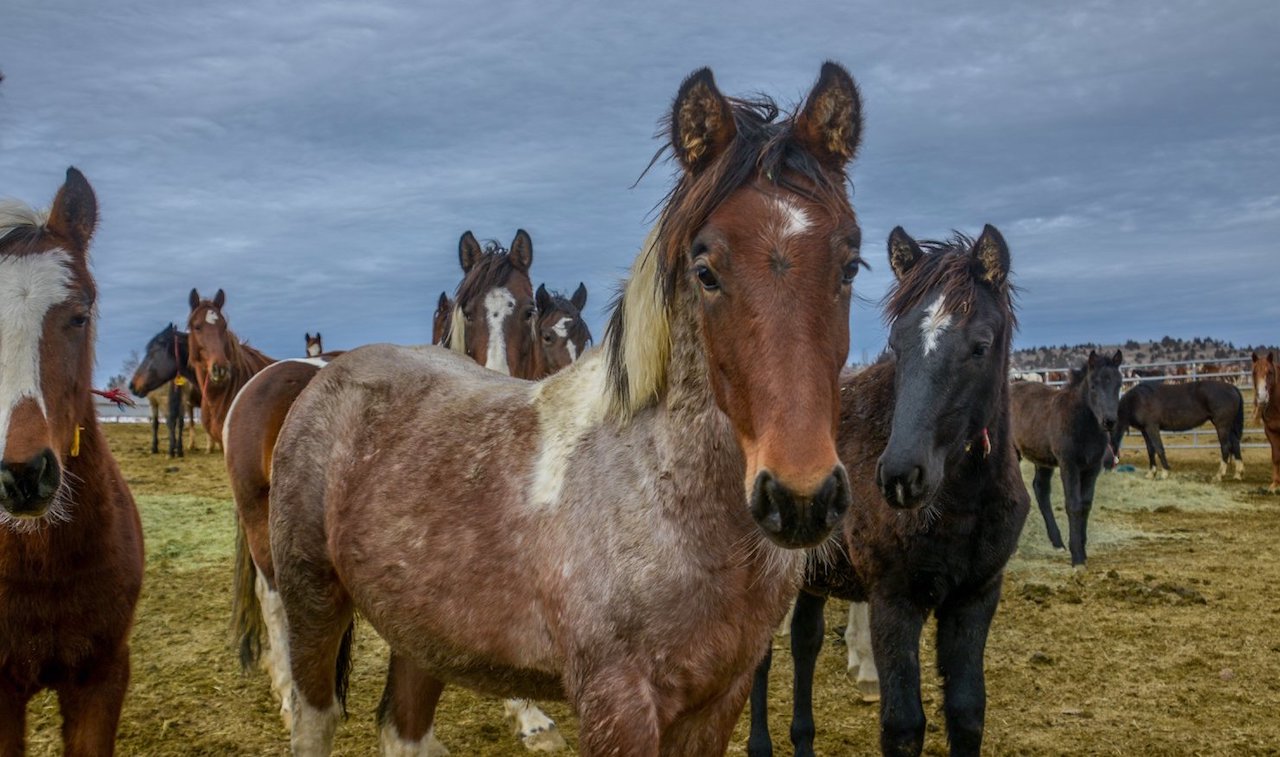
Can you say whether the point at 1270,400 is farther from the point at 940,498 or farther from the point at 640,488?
the point at 640,488

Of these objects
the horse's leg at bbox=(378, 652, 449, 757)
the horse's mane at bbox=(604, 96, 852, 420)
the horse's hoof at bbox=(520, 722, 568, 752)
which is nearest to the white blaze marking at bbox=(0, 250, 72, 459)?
the horse's leg at bbox=(378, 652, 449, 757)

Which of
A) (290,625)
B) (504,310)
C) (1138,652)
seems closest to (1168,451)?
(1138,652)

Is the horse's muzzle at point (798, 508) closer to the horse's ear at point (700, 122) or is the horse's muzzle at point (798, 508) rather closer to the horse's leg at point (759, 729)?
the horse's ear at point (700, 122)

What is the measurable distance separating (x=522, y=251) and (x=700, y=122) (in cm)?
490

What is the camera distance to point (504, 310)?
686cm

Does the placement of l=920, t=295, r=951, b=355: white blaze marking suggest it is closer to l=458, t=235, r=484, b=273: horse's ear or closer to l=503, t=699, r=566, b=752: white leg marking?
l=503, t=699, r=566, b=752: white leg marking

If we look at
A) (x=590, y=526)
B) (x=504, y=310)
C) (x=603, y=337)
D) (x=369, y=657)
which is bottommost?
(x=369, y=657)

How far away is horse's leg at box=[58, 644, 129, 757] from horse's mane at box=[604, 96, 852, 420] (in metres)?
2.41

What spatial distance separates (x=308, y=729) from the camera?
3.75 m

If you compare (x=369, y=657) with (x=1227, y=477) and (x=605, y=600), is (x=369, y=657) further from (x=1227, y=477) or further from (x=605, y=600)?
(x=1227, y=477)

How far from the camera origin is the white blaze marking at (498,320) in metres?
6.67

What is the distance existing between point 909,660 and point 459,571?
2213mm

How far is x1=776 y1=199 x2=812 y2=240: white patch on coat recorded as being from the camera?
2.33 meters

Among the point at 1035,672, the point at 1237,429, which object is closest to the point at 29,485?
the point at 1035,672
